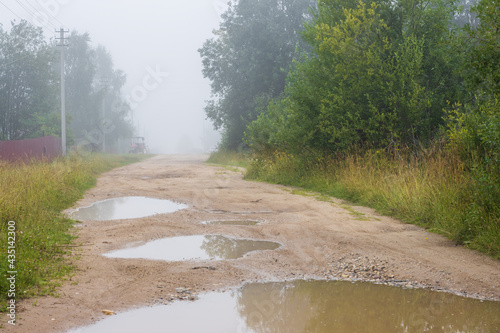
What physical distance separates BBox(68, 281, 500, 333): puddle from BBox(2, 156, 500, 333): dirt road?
289 mm

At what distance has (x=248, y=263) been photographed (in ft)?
20.6

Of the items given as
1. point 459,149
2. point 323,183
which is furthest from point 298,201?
point 459,149

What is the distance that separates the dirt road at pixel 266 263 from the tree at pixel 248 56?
29372 millimetres

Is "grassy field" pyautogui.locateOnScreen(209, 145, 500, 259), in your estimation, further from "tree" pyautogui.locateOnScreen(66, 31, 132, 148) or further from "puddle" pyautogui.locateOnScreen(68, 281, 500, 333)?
"tree" pyautogui.locateOnScreen(66, 31, 132, 148)

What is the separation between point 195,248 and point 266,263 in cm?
135

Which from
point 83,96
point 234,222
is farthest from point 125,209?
point 83,96

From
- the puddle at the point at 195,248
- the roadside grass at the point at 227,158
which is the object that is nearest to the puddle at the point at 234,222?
the puddle at the point at 195,248

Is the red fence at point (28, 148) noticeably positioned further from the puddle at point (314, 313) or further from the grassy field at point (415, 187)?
the puddle at point (314, 313)

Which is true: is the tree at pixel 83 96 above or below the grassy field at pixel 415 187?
above

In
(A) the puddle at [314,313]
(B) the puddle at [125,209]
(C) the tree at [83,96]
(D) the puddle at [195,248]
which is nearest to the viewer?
(A) the puddle at [314,313]

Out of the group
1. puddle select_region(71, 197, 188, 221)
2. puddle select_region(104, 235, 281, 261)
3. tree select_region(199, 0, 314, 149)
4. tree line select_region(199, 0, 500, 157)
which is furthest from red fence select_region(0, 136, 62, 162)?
tree select_region(199, 0, 314, 149)

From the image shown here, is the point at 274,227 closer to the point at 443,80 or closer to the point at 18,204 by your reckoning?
the point at 18,204

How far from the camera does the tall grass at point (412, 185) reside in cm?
723

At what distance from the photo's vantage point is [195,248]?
721 cm
